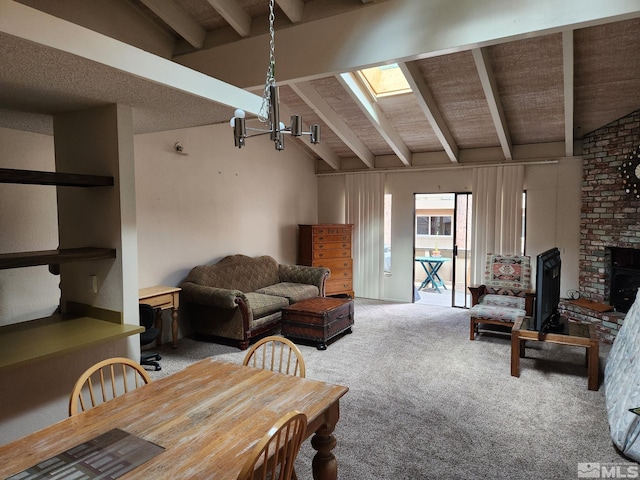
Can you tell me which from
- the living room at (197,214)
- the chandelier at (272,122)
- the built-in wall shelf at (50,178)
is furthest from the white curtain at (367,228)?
the built-in wall shelf at (50,178)

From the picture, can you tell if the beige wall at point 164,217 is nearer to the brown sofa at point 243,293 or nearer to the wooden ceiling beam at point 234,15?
the brown sofa at point 243,293

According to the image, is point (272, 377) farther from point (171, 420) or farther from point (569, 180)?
point (569, 180)

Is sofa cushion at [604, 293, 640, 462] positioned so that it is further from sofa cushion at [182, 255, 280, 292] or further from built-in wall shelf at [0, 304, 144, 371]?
sofa cushion at [182, 255, 280, 292]

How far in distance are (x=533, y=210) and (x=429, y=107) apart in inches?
97.5

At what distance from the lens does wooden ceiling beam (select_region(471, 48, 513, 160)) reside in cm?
370

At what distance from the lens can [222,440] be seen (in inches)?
58.2

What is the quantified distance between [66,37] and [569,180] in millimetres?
6043

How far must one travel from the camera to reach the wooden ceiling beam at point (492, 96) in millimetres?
3704

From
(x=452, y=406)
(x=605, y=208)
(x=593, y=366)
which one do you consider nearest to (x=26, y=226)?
(x=452, y=406)

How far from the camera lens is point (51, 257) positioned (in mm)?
2291

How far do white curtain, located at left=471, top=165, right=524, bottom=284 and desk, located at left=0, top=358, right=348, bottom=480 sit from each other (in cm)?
492

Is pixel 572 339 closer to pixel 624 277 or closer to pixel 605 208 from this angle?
pixel 624 277

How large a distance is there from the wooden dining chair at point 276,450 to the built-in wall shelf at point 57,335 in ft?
4.62

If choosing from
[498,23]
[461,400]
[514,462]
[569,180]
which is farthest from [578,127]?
[514,462]
